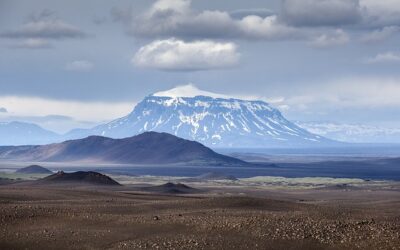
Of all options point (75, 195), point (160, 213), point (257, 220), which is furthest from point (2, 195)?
point (257, 220)

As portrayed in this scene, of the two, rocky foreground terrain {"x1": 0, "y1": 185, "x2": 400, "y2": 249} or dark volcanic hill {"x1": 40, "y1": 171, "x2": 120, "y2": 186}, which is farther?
dark volcanic hill {"x1": 40, "y1": 171, "x2": 120, "y2": 186}

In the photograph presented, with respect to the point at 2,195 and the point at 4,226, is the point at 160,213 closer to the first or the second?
the point at 4,226

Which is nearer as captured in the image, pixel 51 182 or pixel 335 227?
pixel 335 227

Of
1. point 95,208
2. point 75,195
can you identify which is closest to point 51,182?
point 75,195

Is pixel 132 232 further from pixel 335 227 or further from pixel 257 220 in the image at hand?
pixel 335 227

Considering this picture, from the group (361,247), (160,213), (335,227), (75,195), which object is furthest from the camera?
(75,195)

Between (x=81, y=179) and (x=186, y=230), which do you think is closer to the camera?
(x=186, y=230)

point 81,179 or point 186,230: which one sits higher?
point 81,179

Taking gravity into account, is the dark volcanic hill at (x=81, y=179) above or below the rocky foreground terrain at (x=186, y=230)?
above

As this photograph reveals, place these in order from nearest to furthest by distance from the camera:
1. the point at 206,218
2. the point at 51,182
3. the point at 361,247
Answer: the point at 361,247 < the point at 206,218 < the point at 51,182

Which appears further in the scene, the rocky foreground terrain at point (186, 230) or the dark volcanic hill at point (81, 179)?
the dark volcanic hill at point (81, 179)

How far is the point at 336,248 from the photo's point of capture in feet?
110

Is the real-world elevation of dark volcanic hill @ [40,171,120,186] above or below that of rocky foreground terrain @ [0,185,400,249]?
above

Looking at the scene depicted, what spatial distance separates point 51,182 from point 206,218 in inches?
2773
